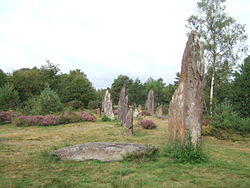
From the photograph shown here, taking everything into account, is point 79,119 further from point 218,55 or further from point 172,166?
point 172,166

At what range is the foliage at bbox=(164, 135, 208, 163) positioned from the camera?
20.2 ft

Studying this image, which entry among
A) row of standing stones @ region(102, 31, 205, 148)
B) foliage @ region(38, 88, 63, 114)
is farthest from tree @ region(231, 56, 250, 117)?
foliage @ region(38, 88, 63, 114)

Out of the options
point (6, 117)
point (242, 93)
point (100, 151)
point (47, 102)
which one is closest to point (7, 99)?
point (6, 117)

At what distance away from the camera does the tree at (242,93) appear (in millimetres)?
12578

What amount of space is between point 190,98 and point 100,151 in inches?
124

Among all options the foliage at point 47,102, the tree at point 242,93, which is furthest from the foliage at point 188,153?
the foliage at point 47,102

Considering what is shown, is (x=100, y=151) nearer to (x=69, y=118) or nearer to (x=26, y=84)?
(x=69, y=118)

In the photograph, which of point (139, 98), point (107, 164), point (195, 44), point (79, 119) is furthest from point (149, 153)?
point (139, 98)

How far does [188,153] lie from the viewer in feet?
20.3

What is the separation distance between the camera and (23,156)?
688 cm

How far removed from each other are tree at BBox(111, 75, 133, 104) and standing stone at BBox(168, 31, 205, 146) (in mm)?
39229

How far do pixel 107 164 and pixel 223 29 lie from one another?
16305mm

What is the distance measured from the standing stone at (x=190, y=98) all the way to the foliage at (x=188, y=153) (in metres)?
0.12

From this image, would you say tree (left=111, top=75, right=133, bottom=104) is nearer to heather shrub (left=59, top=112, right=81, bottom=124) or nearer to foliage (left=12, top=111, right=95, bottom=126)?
heather shrub (left=59, top=112, right=81, bottom=124)
